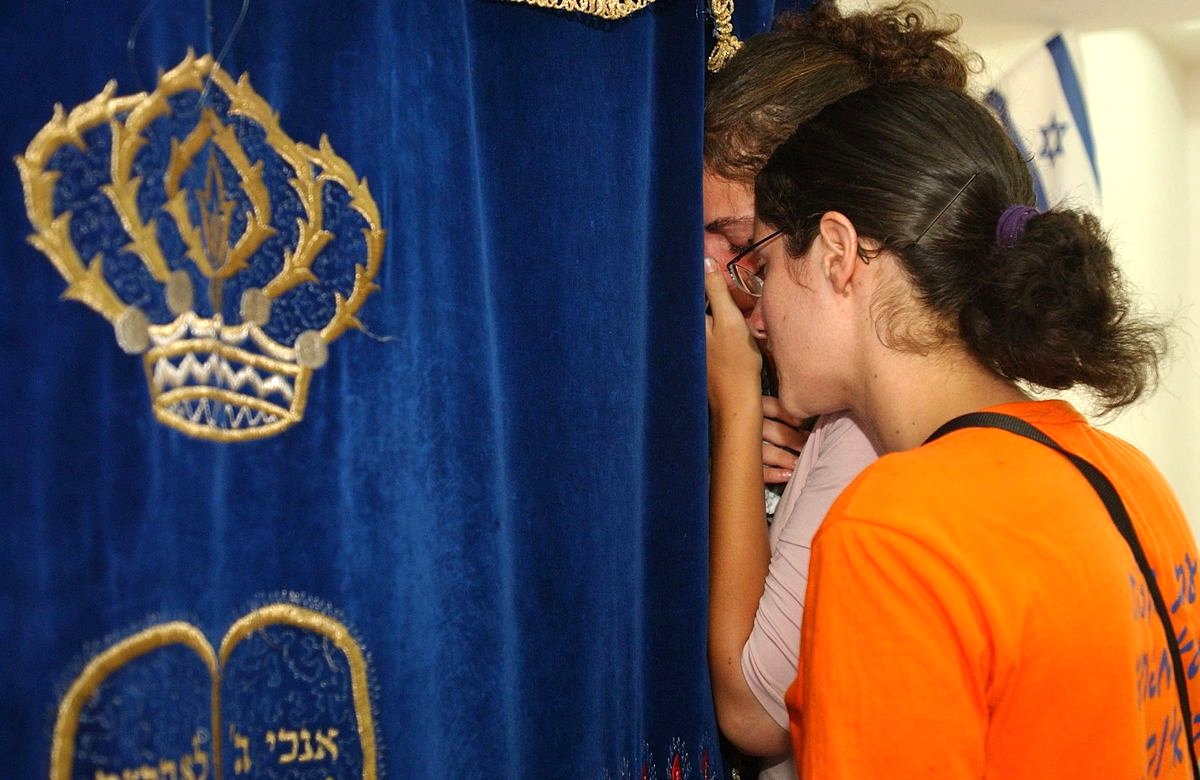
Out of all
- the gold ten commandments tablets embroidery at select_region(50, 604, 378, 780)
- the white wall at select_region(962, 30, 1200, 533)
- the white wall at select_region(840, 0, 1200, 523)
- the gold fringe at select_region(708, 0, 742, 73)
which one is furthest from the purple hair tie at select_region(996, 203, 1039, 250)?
the white wall at select_region(962, 30, 1200, 533)

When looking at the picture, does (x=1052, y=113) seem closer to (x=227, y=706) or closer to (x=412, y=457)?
(x=412, y=457)

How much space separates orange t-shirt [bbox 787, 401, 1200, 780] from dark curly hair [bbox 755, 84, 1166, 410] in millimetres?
125

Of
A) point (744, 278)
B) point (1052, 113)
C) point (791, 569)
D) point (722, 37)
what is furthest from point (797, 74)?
point (1052, 113)

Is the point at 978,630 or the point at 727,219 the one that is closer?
the point at 978,630

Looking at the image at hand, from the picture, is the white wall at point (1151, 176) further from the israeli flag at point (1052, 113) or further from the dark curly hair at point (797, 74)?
the dark curly hair at point (797, 74)

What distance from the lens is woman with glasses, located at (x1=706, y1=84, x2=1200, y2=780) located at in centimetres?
75

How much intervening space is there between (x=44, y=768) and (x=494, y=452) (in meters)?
0.40

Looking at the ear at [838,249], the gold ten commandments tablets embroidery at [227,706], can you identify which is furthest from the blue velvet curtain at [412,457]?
the ear at [838,249]

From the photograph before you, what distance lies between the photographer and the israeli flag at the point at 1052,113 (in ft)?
8.57

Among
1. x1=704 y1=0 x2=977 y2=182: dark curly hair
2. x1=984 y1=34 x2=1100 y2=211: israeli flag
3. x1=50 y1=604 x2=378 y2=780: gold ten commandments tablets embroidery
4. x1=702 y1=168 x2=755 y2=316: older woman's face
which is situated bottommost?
x1=50 y1=604 x2=378 y2=780: gold ten commandments tablets embroidery

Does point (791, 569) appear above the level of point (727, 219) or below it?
below

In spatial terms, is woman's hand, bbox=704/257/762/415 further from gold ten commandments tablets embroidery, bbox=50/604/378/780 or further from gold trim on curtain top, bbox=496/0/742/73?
gold ten commandments tablets embroidery, bbox=50/604/378/780

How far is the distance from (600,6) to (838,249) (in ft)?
1.08

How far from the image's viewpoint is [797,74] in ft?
3.72
